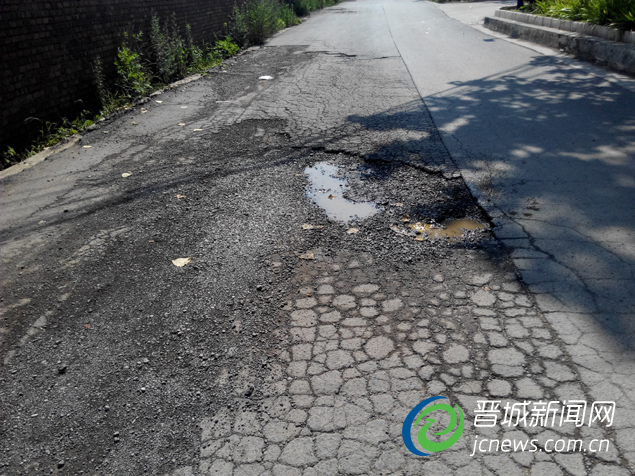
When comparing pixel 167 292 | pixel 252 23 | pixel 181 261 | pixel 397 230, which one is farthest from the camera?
pixel 252 23

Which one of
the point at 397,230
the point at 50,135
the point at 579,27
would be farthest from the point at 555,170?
the point at 579,27

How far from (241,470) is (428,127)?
5.13m

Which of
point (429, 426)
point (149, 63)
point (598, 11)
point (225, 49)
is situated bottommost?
point (429, 426)

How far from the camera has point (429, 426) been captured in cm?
208

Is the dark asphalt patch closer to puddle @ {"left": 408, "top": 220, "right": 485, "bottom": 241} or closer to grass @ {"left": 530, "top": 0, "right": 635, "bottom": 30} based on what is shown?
puddle @ {"left": 408, "top": 220, "right": 485, "bottom": 241}

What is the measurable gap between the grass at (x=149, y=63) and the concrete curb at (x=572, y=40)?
8276mm

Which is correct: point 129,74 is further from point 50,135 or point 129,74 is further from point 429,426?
point 429,426

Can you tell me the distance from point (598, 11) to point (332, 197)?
9.46 m

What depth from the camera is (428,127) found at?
6055 mm

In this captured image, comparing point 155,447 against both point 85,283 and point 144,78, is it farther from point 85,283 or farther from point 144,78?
point 144,78

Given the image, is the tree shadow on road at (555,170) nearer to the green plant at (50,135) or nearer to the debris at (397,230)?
the debris at (397,230)

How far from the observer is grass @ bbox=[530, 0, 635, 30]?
896 centimetres

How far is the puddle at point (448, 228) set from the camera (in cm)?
359

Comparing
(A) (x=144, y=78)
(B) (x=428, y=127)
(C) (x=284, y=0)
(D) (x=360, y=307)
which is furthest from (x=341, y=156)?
(C) (x=284, y=0)
